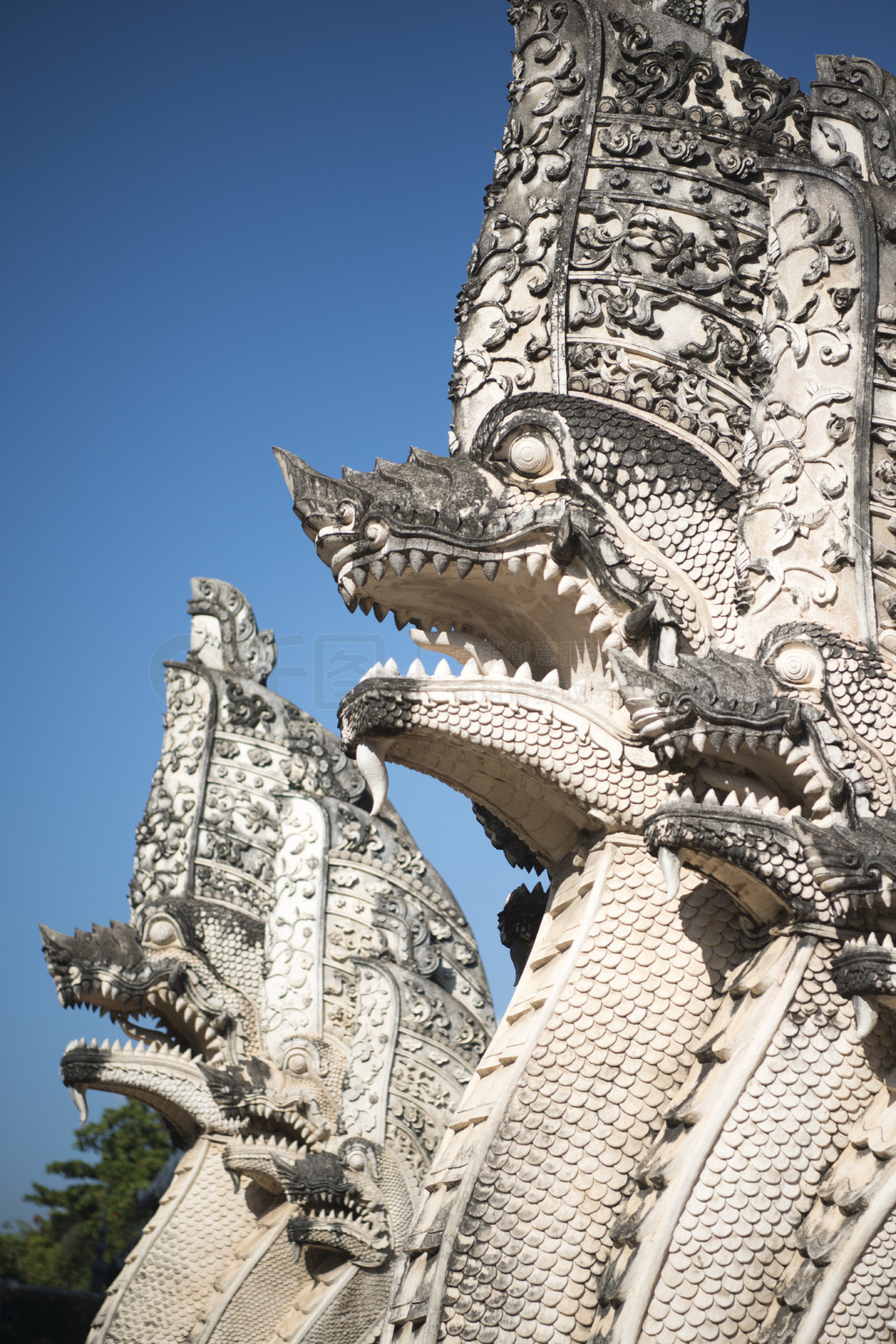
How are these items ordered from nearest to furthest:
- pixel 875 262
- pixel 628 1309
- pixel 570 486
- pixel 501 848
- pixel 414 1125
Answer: pixel 628 1309 < pixel 570 486 < pixel 875 262 < pixel 501 848 < pixel 414 1125

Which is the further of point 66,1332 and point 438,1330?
point 66,1332

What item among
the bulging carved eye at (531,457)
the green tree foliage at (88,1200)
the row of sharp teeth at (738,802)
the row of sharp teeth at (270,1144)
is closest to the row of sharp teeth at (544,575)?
the bulging carved eye at (531,457)

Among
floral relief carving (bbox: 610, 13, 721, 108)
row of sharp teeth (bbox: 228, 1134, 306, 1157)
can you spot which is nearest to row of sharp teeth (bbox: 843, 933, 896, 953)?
floral relief carving (bbox: 610, 13, 721, 108)

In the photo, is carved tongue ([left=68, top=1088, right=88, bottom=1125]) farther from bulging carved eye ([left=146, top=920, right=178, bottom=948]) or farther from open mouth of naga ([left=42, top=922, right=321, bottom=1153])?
bulging carved eye ([left=146, top=920, right=178, bottom=948])

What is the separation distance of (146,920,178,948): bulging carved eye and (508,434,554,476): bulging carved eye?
681 centimetres

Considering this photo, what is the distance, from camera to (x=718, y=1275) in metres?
4.64

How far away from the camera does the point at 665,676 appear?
516cm

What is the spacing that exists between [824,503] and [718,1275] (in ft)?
9.94

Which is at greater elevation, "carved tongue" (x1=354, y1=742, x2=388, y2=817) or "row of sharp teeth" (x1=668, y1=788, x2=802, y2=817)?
"row of sharp teeth" (x1=668, y1=788, x2=802, y2=817)

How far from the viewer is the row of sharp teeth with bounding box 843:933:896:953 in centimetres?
481

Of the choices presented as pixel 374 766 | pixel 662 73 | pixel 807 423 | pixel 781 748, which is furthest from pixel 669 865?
pixel 662 73

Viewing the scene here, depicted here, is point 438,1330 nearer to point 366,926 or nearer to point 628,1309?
point 628,1309

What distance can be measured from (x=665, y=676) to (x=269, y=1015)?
650 cm

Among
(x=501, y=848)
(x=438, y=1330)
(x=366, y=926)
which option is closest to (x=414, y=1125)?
(x=366, y=926)
